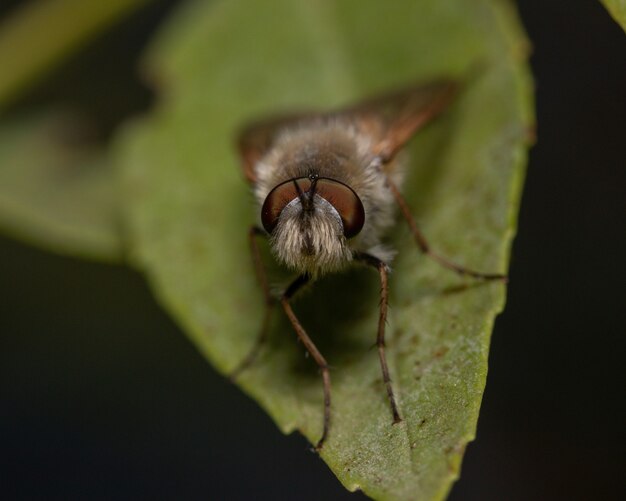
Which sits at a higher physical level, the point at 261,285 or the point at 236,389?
the point at 261,285

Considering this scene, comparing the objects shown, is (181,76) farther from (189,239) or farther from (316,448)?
(316,448)

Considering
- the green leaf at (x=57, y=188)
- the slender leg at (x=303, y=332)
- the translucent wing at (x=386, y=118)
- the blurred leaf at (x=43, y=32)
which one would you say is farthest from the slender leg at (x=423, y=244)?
the blurred leaf at (x=43, y=32)

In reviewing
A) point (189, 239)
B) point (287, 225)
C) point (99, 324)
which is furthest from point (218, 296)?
point (99, 324)

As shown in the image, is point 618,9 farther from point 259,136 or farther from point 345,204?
point 259,136

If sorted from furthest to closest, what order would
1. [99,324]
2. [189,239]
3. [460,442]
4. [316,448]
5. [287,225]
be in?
[99,324]
[189,239]
[287,225]
[316,448]
[460,442]

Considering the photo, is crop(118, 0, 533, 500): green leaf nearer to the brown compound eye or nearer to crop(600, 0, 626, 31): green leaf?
the brown compound eye

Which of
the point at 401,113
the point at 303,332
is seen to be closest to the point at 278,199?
the point at 303,332

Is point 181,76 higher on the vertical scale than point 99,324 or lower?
higher

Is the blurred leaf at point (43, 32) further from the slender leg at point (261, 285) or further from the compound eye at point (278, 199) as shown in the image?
the compound eye at point (278, 199)
